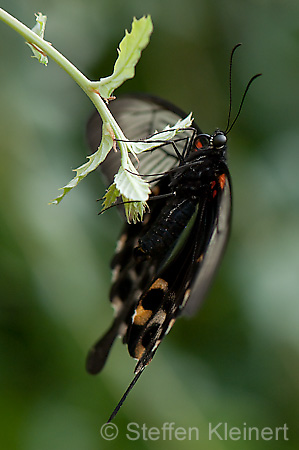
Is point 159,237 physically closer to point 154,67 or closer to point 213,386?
point 213,386

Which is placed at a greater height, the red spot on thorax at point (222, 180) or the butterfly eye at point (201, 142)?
the butterfly eye at point (201, 142)

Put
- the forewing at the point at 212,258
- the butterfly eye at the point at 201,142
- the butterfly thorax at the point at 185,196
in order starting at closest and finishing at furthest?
the butterfly thorax at the point at 185,196 < the butterfly eye at the point at 201,142 < the forewing at the point at 212,258

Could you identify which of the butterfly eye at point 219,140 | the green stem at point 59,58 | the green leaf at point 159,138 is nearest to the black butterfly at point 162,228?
the butterfly eye at point 219,140

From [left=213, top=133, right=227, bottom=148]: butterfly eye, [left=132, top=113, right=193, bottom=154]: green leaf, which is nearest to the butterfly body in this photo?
[left=213, top=133, right=227, bottom=148]: butterfly eye

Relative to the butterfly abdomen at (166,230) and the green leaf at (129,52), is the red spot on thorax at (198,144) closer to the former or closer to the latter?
the butterfly abdomen at (166,230)

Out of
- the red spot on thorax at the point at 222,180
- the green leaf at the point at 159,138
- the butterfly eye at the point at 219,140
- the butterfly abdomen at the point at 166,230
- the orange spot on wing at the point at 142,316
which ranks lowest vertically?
the orange spot on wing at the point at 142,316

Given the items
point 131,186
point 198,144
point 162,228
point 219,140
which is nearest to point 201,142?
point 198,144
